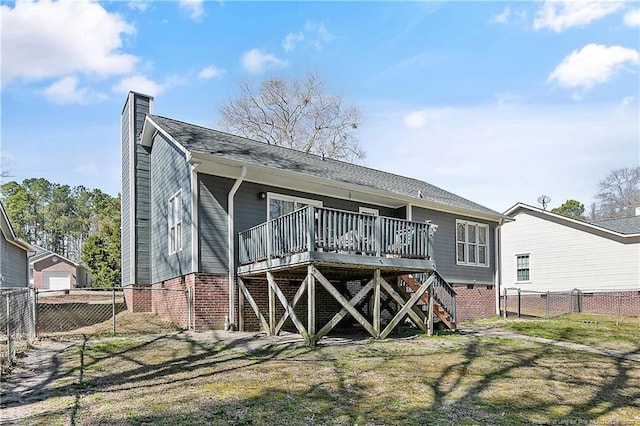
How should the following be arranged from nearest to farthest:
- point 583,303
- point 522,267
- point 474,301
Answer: point 474,301 < point 583,303 < point 522,267

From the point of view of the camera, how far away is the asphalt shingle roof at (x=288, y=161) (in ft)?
41.2

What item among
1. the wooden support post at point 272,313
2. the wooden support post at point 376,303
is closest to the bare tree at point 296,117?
the wooden support post at point 272,313

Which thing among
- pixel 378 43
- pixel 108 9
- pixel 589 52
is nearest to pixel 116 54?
pixel 108 9

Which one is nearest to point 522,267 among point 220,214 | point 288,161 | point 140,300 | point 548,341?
point 548,341

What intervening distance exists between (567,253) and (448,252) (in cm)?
918

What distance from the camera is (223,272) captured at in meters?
11.9

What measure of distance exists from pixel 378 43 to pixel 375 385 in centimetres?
1058

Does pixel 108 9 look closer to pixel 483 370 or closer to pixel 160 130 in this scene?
pixel 160 130

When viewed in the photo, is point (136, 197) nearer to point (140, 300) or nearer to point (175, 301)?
point (140, 300)

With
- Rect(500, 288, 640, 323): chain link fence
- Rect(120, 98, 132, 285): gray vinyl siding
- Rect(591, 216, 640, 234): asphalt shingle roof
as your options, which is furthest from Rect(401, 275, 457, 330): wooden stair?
Rect(591, 216, 640, 234): asphalt shingle roof

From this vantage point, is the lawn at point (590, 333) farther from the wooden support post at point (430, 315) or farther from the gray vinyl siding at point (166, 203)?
the gray vinyl siding at point (166, 203)

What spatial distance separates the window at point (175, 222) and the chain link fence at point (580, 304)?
12.5 metres

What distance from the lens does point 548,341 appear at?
11.4m

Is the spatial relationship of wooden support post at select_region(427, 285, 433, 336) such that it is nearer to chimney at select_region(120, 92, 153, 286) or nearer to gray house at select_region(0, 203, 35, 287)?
chimney at select_region(120, 92, 153, 286)
